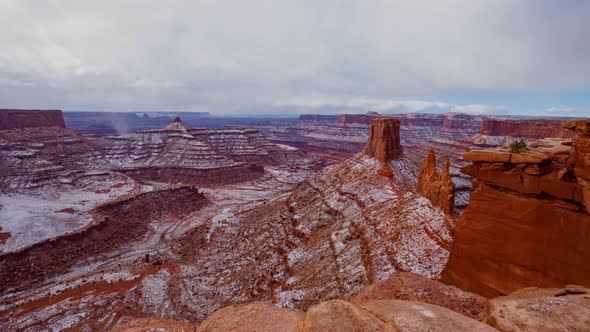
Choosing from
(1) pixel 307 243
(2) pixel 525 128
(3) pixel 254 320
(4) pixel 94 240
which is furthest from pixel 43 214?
(2) pixel 525 128

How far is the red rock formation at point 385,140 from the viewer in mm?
43250

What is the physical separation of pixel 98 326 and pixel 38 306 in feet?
28.4

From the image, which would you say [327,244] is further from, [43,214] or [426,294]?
[43,214]

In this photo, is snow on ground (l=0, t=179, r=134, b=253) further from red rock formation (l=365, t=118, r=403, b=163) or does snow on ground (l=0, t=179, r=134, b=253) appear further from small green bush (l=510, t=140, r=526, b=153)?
small green bush (l=510, t=140, r=526, b=153)

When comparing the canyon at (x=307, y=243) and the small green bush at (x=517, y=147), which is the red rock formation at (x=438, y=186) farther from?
the small green bush at (x=517, y=147)

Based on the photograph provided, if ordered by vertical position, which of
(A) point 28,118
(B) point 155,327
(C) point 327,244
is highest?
(A) point 28,118

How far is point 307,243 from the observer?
3319 centimetres

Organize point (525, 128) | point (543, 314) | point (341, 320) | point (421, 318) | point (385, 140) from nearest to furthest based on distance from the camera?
point (543, 314)
point (341, 320)
point (421, 318)
point (385, 140)
point (525, 128)

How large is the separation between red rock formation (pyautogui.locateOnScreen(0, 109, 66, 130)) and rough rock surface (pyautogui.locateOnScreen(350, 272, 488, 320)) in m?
132

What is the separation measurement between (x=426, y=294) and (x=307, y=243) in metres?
21.5

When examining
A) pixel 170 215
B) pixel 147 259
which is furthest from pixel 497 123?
pixel 147 259

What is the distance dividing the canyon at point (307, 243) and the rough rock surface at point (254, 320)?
0.05 metres

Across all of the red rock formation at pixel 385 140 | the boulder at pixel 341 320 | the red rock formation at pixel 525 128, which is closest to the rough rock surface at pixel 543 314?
the boulder at pixel 341 320

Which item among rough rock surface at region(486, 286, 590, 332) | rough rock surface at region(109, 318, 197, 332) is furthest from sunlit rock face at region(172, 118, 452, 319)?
rough rock surface at region(109, 318, 197, 332)
